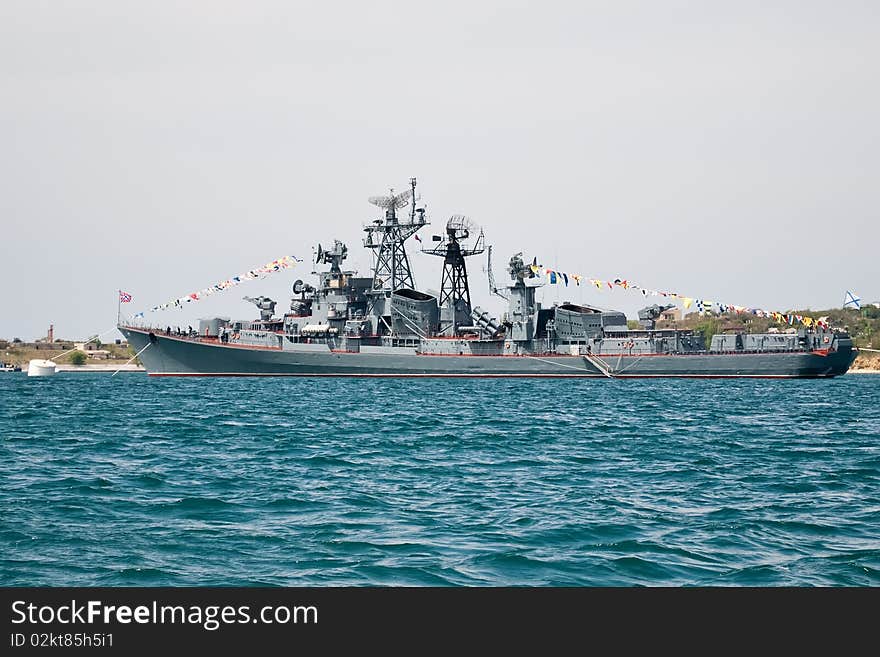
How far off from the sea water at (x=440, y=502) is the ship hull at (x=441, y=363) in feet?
146

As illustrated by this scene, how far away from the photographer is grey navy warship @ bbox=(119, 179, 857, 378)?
82250mm

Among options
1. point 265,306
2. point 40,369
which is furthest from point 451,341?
point 40,369

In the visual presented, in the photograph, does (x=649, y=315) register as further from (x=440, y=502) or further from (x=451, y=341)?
(x=440, y=502)

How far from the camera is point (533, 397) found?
57.5 meters

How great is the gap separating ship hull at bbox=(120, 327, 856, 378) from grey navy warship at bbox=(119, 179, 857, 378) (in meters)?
0.10

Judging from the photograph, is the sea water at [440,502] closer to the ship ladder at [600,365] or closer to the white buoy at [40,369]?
the ship ladder at [600,365]

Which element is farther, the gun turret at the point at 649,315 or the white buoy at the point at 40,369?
the white buoy at the point at 40,369

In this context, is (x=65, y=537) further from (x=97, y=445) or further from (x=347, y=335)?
(x=347, y=335)

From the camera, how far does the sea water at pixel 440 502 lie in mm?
12641

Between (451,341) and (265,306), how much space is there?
22.9 meters

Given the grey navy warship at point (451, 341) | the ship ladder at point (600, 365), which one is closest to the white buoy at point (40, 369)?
the grey navy warship at point (451, 341)

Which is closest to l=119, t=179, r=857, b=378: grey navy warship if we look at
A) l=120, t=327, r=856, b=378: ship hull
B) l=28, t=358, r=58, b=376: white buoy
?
l=120, t=327, r=856, b=378: ship hull
